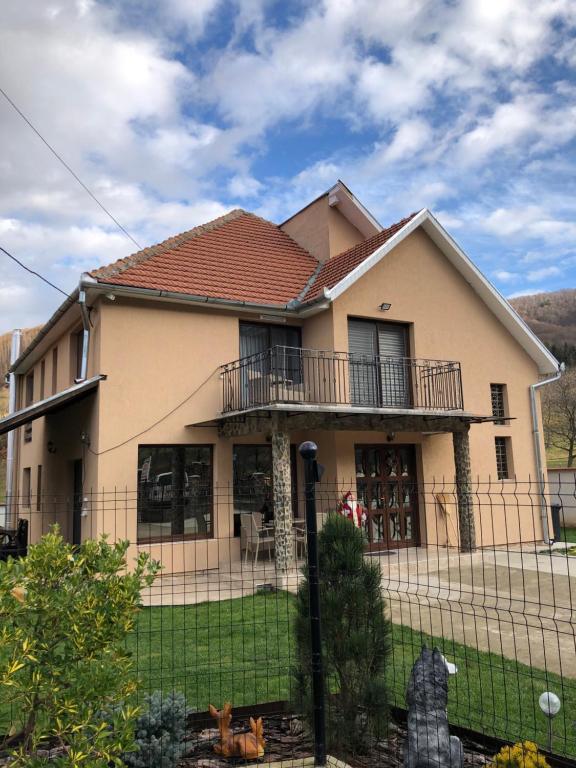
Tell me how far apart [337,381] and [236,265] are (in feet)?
12.7

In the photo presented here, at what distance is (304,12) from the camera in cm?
952

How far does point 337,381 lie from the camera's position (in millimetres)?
12969

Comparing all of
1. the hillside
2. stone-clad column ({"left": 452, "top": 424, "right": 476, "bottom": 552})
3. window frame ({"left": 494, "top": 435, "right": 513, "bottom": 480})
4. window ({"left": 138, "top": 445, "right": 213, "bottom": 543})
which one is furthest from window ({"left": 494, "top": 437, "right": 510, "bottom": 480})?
the hillside

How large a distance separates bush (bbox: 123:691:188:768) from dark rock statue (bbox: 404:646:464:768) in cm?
132

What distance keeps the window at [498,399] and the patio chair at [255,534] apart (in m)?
7.33

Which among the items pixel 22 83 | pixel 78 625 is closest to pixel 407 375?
pixel 22 83

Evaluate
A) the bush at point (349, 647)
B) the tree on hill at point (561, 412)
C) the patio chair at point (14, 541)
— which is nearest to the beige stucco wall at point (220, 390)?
the patio chair at point (14, 541)

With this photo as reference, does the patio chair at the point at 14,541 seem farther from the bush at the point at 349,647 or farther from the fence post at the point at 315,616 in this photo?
the fence post at the point at 315,616

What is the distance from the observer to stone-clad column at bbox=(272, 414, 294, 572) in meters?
10.6

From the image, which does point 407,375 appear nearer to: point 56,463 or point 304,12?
point 304,12

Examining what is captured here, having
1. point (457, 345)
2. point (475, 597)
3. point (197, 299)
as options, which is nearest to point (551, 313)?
point (457, 345)

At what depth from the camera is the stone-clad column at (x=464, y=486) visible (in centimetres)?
1338

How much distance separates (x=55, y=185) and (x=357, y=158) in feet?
21.9

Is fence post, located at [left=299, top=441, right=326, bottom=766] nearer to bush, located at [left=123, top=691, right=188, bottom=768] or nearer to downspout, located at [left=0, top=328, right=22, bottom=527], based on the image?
bush, located at [left=123, top=691, right=188, bottom=768]
